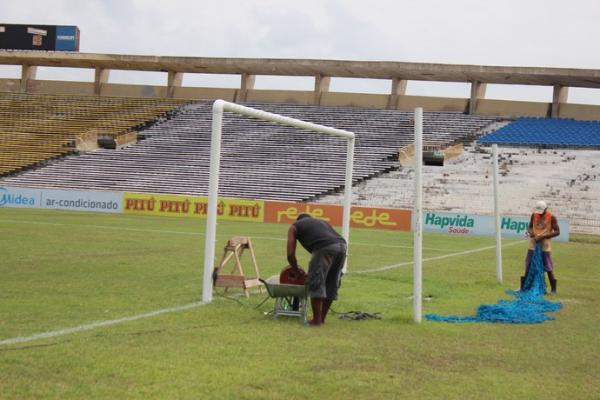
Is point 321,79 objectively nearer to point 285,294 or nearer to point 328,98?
point 328,98

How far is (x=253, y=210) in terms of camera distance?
40.7m

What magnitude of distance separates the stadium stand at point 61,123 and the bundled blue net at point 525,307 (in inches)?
1640

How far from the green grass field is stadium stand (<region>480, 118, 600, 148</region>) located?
32467 mm

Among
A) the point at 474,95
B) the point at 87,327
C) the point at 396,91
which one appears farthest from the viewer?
the point at 396,91

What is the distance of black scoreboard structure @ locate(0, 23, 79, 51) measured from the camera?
212 ft

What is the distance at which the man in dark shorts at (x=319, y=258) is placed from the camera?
1028cm

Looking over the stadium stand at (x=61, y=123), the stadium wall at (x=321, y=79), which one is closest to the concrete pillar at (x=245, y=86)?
the stadium wall at (x=321, y=79)

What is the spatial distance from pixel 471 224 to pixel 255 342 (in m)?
30.4

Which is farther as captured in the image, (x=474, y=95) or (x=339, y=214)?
(x=474, y=95)

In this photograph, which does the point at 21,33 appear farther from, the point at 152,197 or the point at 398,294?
the point at 398,294

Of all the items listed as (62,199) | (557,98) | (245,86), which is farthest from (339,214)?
(245,86)

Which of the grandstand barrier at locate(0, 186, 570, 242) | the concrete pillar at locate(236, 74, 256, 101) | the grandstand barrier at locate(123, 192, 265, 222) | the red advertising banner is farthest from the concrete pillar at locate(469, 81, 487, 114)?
the grandstand barrier at locate(123, 192, 265, 222)

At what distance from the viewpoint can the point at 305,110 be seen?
58312 millimetres

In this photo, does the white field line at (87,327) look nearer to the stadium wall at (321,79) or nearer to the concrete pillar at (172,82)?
the stadium wall at (321,79)
